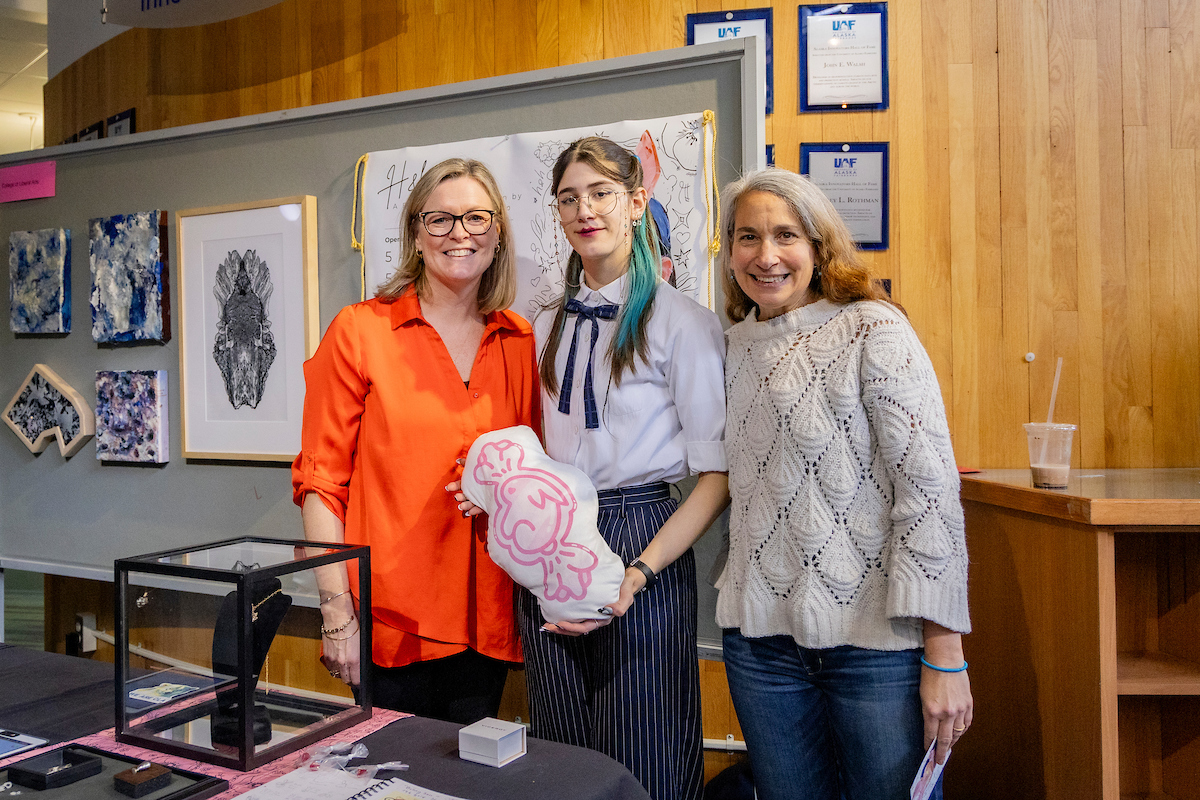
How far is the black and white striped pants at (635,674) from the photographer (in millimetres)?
1336

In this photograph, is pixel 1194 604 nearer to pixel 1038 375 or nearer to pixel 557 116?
pixel 1038 375

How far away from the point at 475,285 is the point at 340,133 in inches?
34.5

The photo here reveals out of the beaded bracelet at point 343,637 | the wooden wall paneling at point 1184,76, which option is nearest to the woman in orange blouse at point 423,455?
the beaded bracelet at point 343,637

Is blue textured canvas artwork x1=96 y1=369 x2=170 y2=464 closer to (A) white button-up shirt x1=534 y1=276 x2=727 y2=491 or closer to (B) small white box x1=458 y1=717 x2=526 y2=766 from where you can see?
(A) white button-up shirt x1=534 y1=276 x2=727 y2=491

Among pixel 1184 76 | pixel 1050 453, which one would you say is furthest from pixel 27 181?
pixel 1184 76

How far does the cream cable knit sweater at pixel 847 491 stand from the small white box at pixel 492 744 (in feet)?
1.64

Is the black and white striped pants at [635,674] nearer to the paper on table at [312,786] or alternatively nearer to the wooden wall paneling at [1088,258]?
the paper on table at [312,786]

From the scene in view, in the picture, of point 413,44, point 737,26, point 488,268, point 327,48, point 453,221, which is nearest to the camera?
point 453,221

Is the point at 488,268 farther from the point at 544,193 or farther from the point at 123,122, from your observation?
the point at 123,122

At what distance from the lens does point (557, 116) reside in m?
1.99

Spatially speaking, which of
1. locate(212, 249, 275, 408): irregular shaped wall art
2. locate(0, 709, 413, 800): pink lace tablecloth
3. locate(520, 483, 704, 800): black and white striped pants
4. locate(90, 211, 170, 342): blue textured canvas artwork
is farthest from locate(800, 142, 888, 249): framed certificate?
locate(90, 211, 170, 342): blue textured canvas artwork

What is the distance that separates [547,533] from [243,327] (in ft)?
4.97

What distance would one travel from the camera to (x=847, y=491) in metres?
1.26

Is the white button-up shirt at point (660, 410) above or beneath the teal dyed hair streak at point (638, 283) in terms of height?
beneath
